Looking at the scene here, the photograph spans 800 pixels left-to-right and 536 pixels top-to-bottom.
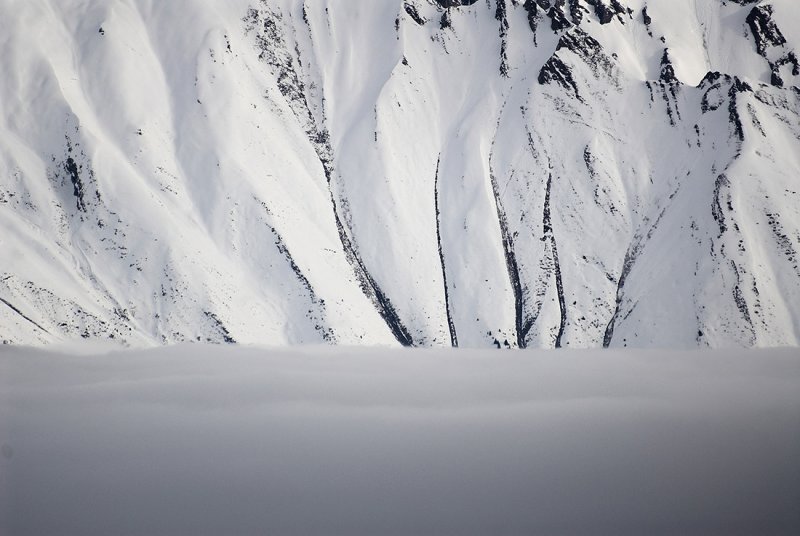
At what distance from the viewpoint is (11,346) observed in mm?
151125

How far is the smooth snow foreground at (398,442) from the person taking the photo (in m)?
97.3

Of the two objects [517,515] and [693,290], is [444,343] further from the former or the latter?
[517,515]

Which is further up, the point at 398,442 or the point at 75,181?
the point at 75,181

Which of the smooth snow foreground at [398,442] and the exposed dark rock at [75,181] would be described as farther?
the exposed dark rock at [75,181]

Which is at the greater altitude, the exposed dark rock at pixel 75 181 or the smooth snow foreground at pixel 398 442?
the exposed dark rock at pixel 75 181

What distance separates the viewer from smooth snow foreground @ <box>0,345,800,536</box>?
97312mm

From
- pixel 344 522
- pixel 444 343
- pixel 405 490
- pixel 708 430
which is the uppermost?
pixel 444 343

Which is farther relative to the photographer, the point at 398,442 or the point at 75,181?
the point at 75,181

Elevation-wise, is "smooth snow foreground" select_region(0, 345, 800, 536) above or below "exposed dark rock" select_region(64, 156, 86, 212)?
below

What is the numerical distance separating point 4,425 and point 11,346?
1576 inches

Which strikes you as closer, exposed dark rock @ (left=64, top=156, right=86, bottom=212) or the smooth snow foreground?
the smooth snow foreground

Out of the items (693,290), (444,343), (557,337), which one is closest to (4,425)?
(444,343)

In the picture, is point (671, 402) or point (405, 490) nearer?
point (405, 490)

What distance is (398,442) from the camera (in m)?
138
